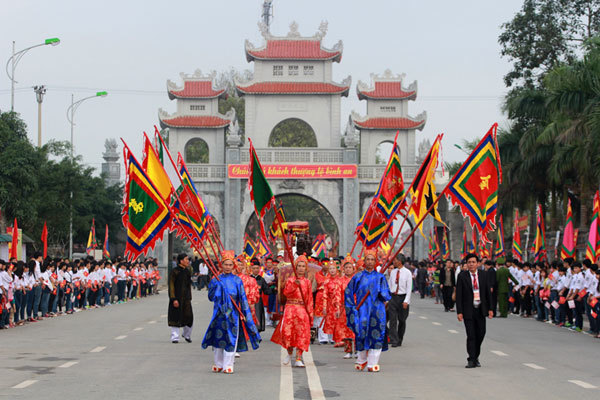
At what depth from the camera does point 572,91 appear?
29.8m

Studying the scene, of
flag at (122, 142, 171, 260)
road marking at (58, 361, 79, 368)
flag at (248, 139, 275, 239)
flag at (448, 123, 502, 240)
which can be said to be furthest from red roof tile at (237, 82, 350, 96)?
road marking at (58, 361, 79, 368)

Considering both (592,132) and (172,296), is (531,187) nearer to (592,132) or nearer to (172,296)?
(592,132)

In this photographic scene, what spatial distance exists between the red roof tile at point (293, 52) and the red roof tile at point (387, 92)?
2.77 m

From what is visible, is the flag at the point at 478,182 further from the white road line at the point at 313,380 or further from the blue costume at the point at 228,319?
the blue costume at the point at 228,319

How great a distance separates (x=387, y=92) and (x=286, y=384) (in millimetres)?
49583

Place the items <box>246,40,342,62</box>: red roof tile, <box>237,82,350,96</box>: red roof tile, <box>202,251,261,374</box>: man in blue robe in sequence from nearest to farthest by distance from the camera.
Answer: <box>202,251,261,374</box>: man in blue robe, <box>237,82,350,96</box>: red roof tile, <box>246,40,342,62</box>: red roof tile

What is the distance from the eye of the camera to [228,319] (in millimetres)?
13164

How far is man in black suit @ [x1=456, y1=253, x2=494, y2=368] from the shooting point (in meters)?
14.0

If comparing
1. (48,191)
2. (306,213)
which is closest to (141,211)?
(48,191)

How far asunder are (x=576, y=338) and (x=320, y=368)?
8600 mm

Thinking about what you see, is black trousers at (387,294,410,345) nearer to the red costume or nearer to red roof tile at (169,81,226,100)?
the red costume

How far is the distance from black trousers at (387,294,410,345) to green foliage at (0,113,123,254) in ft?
→ 66.2

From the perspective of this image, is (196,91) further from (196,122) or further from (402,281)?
(402,281)

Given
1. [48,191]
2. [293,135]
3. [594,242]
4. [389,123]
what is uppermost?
[293,135]
